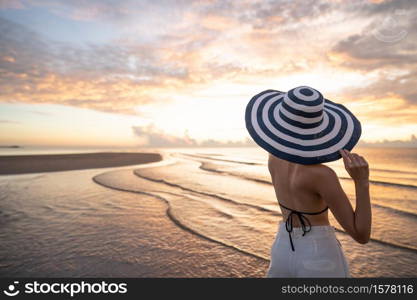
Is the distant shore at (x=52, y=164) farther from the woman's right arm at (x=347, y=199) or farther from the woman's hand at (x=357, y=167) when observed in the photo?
the woman's hand at (x=357, y=167)

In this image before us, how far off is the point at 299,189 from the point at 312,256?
47cm

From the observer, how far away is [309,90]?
72.2 inches

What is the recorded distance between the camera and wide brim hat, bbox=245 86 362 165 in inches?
66.4

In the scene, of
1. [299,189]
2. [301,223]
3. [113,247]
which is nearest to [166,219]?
[113,247]

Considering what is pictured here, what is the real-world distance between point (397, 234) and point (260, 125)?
296 inches

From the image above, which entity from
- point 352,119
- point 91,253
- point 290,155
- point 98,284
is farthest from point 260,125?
point 91,253

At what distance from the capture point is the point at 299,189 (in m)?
1.84

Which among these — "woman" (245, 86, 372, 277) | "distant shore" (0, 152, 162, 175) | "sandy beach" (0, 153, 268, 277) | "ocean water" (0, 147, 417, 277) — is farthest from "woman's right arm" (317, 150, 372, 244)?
"distant shore" (0, 152, 162, 175)

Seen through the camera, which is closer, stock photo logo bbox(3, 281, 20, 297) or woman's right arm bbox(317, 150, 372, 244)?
woman's right arm bbox(317, 150, 372, 244)

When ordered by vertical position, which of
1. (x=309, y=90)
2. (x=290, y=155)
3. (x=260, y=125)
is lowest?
(x=290, y=155)

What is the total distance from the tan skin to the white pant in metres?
0.08

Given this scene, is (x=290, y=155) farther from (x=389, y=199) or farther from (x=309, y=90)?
(x=389, y=199)

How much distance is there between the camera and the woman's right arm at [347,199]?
1.56 meters

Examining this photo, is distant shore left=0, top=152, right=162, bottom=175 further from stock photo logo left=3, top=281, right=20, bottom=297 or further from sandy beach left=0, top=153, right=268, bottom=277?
stock photo logo left=3, top=281, right=20, bottom=297
